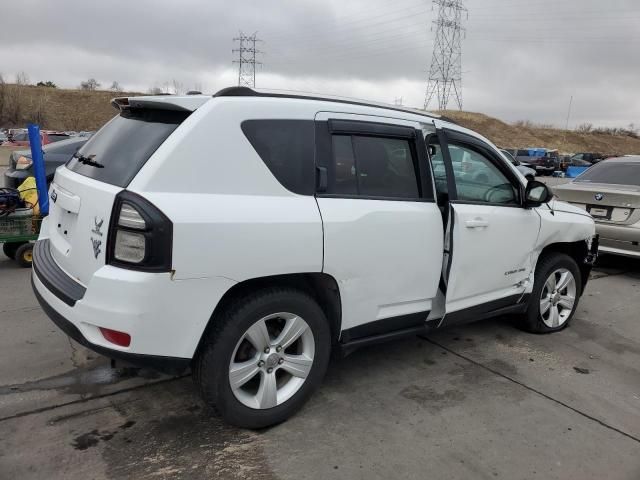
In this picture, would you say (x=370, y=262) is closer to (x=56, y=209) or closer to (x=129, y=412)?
(x=129, y=412)

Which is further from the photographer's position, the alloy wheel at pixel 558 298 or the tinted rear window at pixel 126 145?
the alloy wheel at pixel 558 298

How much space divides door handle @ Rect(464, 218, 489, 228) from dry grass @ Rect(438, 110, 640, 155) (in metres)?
70.7

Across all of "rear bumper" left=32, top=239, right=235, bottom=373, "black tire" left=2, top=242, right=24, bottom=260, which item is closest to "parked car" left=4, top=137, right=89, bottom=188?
"black tire" left=2, top=242, right=24, bottom=260

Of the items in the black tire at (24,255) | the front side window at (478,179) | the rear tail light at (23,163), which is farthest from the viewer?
the rear tail light at (23,163)

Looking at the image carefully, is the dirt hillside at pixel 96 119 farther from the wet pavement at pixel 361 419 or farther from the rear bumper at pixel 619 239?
the wet pavement at pixel 361 419

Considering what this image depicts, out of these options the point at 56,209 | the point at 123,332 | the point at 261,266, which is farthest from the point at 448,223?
the point at 56,209

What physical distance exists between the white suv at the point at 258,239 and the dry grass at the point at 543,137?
7101cm

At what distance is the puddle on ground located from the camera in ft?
11.1

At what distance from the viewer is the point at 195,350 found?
2.64 metres

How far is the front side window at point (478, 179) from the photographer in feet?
12.5

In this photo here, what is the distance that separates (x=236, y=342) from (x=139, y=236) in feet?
2.45

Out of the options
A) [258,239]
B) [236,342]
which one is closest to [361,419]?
[236,342]

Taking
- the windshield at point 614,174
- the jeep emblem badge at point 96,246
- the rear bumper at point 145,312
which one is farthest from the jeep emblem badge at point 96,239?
the windshield at point 614,174

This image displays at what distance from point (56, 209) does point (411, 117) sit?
2385 millimetres
